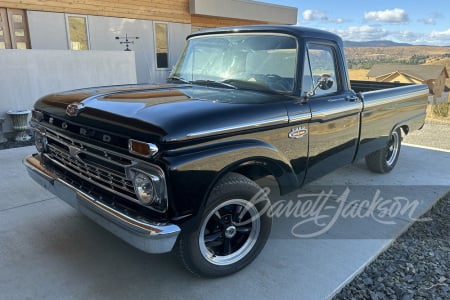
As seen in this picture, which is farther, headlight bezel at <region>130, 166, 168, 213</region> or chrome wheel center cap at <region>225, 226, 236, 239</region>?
chrome wheel center cap at <region>225, 226, 236, 239</region>

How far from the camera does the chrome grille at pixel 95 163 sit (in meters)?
2.38

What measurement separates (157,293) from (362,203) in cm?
269

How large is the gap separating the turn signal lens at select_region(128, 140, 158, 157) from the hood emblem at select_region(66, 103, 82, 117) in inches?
26.6

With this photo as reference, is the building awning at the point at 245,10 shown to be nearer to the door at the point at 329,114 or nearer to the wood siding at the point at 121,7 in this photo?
the wood siding at the point at 121,7

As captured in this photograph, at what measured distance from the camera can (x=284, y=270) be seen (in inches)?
112

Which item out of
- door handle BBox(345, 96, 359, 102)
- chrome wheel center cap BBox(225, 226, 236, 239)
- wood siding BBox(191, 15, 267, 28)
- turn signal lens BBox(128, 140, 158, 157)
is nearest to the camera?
turn signal lens BBox(128, 140, 158, 157)

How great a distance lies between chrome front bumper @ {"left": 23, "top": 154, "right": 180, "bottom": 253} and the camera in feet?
7.16

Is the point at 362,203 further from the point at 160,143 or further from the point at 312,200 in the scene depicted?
the point at 160,143

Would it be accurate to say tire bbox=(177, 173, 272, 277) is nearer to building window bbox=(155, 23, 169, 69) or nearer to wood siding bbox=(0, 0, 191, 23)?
wood siding bbox=(0, 0, 191, 23)

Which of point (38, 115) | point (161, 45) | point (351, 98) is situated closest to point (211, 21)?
point (161, 45)

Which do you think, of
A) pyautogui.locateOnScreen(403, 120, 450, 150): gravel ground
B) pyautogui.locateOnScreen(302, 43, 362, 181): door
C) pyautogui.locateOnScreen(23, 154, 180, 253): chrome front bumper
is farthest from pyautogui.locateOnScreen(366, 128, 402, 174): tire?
pyautogui.locateOnScreen(23, 154, 180, 253): chrome front bumper

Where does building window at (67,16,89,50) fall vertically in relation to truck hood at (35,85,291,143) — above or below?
above

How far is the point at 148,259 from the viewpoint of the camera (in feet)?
9.79

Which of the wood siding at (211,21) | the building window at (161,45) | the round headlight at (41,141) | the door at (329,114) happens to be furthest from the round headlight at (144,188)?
the wood siding at (211,21)
